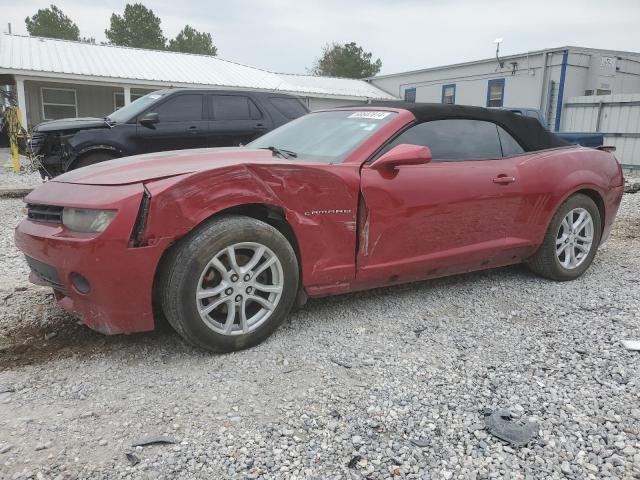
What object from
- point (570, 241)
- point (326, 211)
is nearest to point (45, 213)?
point (326, 211)

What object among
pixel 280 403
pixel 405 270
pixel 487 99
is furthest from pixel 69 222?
pixel 487 99

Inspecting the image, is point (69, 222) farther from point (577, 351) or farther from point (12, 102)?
point (12, 102)

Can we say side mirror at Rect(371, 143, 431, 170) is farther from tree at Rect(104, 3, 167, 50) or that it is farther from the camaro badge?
tree at Rect(104, 3, 167, 50)

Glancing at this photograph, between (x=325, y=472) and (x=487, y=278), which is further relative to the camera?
(x=487, y=278)

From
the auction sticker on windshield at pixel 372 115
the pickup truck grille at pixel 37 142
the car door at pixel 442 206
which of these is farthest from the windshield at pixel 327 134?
the pickup truck grille at pixel 37 142

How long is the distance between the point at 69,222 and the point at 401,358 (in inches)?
78.4

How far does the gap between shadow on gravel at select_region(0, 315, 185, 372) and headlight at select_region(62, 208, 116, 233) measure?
770 millimetres

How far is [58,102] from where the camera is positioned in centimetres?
1817

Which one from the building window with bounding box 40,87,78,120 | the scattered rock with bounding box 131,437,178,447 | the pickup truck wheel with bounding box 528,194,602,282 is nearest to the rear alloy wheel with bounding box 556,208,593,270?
the pickup truck wheel with bounding box 528,194,602,282

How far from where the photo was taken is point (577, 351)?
10.0 ft

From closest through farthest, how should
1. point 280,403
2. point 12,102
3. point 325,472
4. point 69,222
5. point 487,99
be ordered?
point 325,472, point 280,403, point 69,222, point 487,99, point 12,102

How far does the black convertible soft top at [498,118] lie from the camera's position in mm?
3727

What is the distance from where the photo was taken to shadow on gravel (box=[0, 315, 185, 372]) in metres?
2.86

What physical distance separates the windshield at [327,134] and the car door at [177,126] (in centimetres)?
416
